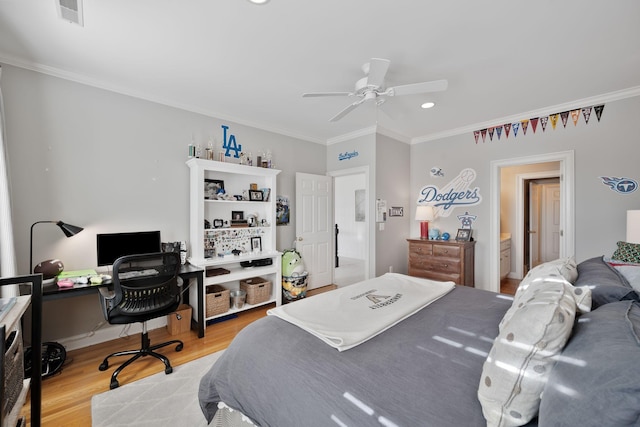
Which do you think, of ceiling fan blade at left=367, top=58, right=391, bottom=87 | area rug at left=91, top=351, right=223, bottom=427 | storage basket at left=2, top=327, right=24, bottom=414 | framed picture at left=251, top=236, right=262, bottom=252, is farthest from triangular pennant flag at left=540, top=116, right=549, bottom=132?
storage basket at left=2, top=327, right=24, bottom=414

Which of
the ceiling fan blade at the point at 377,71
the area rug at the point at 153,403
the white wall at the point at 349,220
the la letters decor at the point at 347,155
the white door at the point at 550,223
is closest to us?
the area rug at the point at 153,403

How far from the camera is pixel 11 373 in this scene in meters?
1.15

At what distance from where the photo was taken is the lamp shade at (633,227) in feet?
8.20

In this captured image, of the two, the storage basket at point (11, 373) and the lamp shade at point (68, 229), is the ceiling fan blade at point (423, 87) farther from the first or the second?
the lamp shade at point (68, 229)

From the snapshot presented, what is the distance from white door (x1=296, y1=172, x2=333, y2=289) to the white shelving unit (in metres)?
0.62

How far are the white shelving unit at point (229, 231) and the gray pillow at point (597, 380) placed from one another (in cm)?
294

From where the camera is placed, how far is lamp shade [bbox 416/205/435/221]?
4.33m

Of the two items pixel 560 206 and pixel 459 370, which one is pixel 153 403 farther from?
pixel 560 206

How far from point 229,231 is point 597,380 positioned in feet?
11.7

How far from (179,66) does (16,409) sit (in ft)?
8.40

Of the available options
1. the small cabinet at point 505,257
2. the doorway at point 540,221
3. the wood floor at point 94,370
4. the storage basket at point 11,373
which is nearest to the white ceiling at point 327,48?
the storage basket at point 11,373

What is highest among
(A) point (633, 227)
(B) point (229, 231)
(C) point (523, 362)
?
(A) point (633, 227)

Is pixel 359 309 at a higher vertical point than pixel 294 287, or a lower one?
higher

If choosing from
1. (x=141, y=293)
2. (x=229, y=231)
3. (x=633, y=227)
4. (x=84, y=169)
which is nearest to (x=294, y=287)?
(x=229, y=231)
